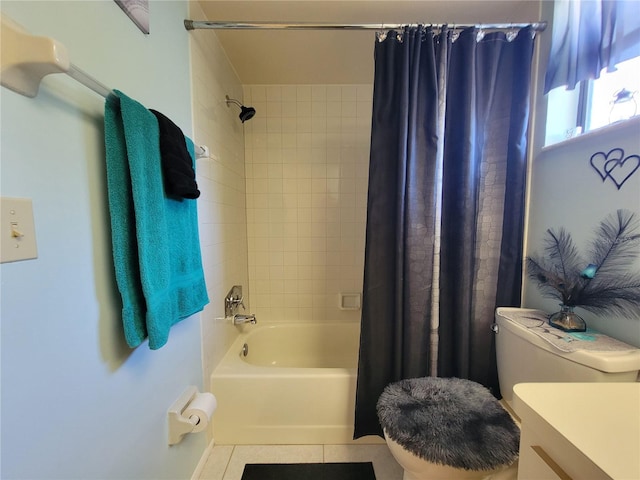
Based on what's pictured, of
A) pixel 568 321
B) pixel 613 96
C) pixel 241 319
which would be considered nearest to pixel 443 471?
pixel 568 321

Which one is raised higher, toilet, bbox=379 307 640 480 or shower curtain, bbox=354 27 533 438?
shower curtain, bbox=354 27 533 438

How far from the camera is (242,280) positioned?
6.57ft

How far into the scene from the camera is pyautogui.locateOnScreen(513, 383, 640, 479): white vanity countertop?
0.46 metres

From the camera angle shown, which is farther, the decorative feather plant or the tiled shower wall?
the tiled shower wall

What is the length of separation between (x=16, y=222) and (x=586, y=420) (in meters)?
1.23

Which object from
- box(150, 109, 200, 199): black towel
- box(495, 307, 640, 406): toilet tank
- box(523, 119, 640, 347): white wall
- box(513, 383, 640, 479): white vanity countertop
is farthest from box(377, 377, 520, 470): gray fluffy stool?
box(150, 109, 200, 199): black towel

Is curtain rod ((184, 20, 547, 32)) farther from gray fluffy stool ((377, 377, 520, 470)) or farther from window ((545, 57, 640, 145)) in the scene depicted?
gray fluffy stool ((377, 377, 520, 470))

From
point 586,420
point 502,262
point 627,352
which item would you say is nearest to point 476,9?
point 502,262

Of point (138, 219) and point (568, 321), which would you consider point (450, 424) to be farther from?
point (138, 219)

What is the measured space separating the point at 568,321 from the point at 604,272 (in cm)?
22

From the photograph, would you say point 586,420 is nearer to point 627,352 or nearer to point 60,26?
point 627,352

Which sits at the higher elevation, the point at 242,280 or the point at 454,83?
the point at 454,83

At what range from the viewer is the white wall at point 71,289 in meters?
0.50

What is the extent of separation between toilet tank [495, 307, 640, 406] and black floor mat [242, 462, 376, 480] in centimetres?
79
